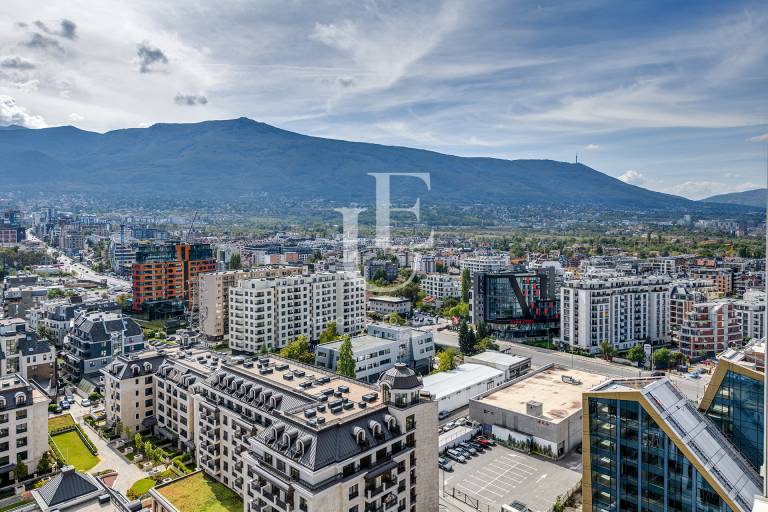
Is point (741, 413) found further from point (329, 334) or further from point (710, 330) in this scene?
point (329, 334)

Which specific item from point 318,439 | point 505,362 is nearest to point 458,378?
point 505,362

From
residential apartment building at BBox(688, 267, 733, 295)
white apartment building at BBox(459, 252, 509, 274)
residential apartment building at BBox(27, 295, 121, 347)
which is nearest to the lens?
residential apartment building at BBox(27, 295, 121, 347)

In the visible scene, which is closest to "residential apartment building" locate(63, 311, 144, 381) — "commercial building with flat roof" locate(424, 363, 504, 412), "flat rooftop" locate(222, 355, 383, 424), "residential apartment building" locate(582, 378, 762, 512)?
"flat rooftop" locate(222, 355, 383, 424)

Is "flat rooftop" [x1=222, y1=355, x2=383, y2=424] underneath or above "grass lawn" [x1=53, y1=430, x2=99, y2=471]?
above

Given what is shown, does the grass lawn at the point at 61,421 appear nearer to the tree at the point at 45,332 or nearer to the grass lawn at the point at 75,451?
the grass lawn at the point at 75,451

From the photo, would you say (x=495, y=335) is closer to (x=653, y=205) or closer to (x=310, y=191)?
(x=310, y=191)

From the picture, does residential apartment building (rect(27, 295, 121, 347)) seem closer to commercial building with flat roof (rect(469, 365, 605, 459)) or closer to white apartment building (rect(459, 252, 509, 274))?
commercial building with flat roof (rect(469, 365, 605, 459))

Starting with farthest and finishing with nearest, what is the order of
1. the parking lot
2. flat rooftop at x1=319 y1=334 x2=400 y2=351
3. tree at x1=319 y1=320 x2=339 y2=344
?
tree at x1=319 y1=320 x2=339 y2=344, flat rooftop at x1=319 y1=334 x2=400 y2=351, the parking lot
